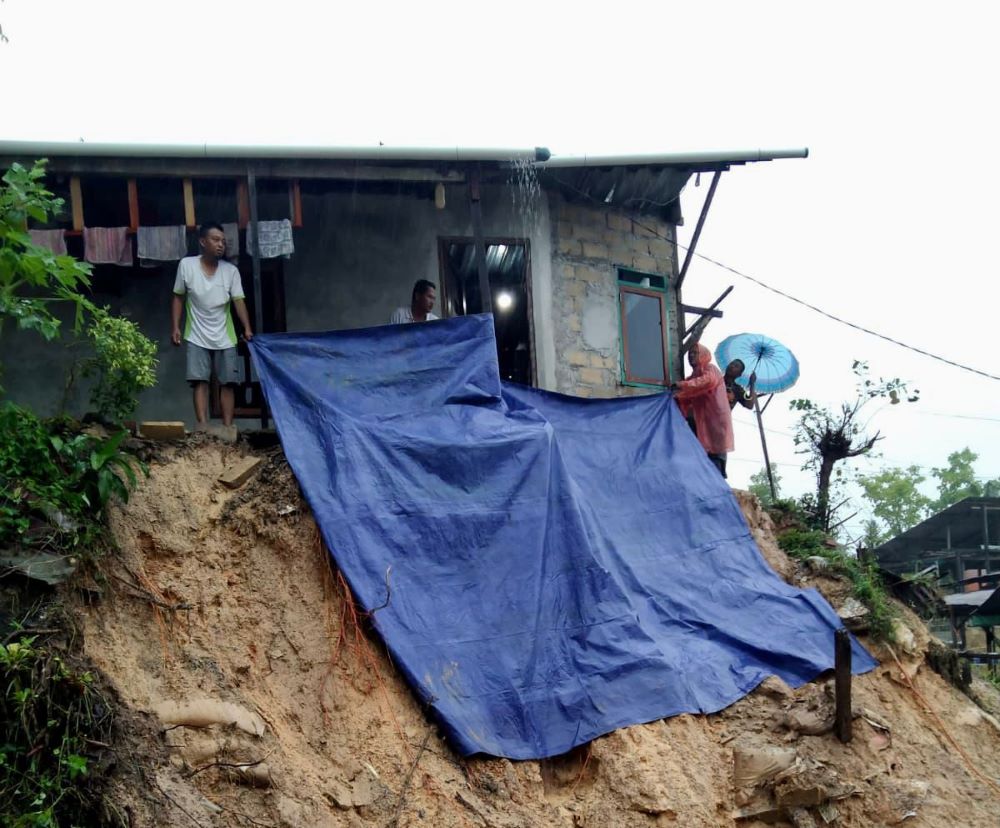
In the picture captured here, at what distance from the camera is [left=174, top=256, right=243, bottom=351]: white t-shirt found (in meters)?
8.00

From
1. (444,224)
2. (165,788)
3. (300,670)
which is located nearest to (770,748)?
(300,670)

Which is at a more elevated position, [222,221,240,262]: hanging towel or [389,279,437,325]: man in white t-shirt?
[222,221,240,262]: hanging towel

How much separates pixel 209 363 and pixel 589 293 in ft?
12.3

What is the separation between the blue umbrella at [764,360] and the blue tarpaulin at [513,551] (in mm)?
2717

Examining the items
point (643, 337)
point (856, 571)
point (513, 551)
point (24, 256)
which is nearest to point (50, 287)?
point (24, 256)

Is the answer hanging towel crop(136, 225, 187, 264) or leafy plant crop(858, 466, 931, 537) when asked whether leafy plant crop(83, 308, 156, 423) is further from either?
leafy plant crop(858, 466, 931, 537)

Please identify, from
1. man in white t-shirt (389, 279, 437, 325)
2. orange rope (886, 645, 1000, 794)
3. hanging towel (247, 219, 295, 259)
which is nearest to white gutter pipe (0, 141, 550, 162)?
hanging towel (247, 219, 295, 259)

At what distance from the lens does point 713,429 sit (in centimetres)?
981

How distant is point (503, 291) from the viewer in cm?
1139

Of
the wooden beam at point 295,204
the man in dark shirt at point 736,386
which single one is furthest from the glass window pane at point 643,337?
the wooden beam at point 295,204

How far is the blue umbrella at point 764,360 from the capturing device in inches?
434

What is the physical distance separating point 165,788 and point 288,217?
19.2ft

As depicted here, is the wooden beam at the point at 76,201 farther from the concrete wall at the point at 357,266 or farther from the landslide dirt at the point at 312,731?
the landslide dirt at the point at 312,731

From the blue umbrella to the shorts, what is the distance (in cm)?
506
